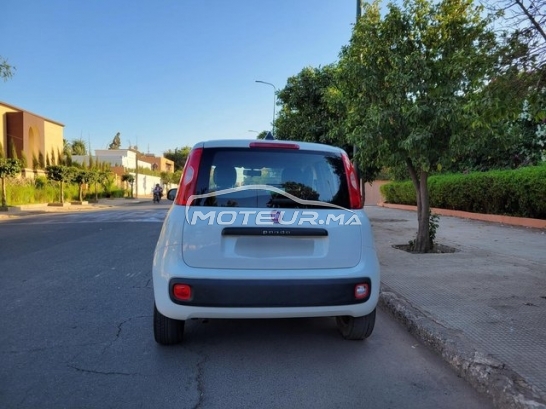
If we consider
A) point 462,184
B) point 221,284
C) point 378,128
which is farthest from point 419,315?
point 462,184

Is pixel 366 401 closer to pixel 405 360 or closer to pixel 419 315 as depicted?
pixel 405 360

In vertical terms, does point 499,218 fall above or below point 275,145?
below

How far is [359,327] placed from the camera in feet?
13.2

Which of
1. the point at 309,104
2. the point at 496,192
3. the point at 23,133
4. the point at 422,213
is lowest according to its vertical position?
the point at 422,213

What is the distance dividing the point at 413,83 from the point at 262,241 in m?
5.46

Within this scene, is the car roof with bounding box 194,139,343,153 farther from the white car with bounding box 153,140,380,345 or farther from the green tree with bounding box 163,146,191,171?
the green tree with bounding box 163,146,191,171

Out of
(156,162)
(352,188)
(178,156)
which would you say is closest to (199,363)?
(352,188)

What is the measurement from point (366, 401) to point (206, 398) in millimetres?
1076

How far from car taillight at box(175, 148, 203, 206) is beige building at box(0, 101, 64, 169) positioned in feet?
104

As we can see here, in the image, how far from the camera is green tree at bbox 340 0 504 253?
740 cm

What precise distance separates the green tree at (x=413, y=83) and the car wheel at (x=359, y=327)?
13.8 ft

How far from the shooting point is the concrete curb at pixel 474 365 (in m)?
2.85

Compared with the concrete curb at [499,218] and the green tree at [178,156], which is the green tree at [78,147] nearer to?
the green tree at [178,156]

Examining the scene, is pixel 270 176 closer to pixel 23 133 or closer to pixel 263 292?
pixel 263 292
